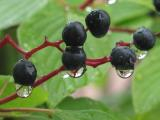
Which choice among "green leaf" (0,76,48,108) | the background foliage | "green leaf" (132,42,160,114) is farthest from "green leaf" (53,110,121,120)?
"green leaf" (132,42,160,114)

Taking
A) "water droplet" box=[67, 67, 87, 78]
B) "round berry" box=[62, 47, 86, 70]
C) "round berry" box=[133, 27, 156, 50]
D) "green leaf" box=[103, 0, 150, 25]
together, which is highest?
"round berry" box=[62, 47, 86, 70]

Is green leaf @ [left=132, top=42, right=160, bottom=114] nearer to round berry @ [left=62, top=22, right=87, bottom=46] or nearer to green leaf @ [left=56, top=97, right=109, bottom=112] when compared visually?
green leaf @ [left=56, top=97, right=109, bottom=112]

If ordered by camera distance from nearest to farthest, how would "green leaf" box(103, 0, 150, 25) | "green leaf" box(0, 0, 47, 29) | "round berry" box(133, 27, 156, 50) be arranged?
"round berry" box(133, 27, 156, 50) < "green leaf" box(0, 0, 47, 29) < "green leaf" box(103, 0, 150, 25)

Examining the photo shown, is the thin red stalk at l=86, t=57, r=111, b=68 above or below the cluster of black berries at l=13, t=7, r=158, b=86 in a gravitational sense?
below

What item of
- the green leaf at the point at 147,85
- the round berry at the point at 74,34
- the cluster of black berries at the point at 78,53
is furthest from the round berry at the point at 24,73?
the green leaf at the point at 147,85

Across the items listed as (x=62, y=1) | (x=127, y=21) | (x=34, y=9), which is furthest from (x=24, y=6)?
(x=127, y=21)

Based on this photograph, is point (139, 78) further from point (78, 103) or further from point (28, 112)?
point (28, 112)

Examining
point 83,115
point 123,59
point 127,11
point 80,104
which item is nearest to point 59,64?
point 80,104
